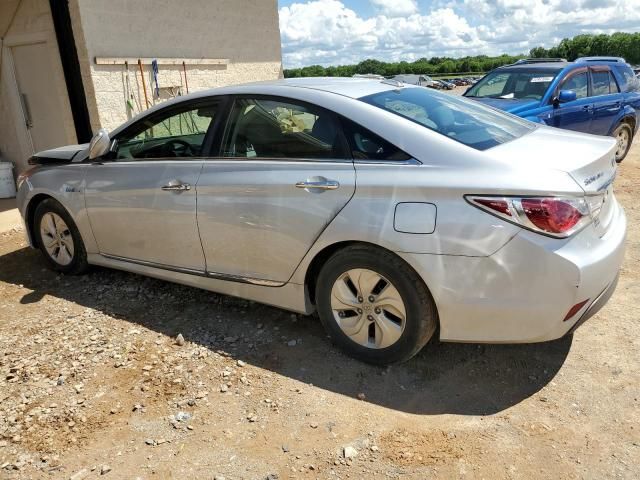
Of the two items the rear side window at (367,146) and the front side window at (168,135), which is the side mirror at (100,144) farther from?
the rear side window at (367,146)

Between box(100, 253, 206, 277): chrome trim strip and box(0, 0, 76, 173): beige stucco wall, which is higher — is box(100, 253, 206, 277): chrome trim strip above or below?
below

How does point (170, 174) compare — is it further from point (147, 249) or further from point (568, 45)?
point (568, 45)

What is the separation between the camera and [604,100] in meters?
8.03

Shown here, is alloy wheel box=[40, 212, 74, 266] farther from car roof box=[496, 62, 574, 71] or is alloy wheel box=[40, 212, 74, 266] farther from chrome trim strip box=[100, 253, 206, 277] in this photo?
car roof box=[496, 62, 574, 71]

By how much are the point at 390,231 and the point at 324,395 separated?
991 mm

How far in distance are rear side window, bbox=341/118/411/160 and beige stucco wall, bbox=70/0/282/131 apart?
17.8ft

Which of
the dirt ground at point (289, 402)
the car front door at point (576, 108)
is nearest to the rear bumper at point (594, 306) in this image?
the dirt ground at point (289, 402)

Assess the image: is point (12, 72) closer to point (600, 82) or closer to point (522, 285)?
point (522, 285)

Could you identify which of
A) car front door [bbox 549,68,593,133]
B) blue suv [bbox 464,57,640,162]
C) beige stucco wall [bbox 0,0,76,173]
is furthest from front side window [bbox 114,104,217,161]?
car front door [bbox 549,68,593,133]

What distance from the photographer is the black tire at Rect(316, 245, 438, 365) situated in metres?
2.80

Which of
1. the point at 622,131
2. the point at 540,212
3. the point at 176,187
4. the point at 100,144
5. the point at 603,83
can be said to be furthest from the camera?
the point at 622,131

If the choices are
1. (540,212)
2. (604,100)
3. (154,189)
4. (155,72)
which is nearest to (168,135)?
(154,189)

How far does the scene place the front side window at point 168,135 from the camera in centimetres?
368

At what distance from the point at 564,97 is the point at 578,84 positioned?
34.1 inches
